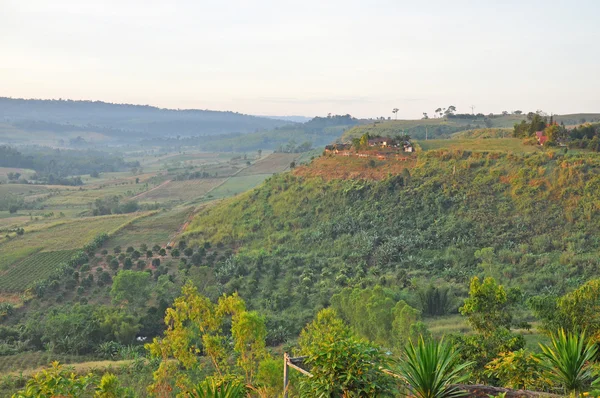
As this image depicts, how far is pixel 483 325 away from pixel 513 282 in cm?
1889

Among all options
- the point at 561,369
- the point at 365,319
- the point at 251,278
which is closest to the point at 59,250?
the point at 251,278

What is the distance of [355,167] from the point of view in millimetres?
54656

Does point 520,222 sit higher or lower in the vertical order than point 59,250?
higher

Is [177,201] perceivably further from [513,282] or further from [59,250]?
[513,282]

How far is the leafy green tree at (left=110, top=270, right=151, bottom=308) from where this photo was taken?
36.5 meters

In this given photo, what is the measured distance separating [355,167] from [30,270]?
32756 millimetres

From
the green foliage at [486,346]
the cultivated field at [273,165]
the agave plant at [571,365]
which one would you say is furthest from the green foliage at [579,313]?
the cultivated field at [273,165]

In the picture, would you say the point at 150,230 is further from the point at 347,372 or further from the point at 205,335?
the point at 347,372

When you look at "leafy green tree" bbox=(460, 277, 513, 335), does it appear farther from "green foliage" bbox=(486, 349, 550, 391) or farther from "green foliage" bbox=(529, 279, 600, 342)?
"green foliage" bbox=(486, 349, 550, 391)

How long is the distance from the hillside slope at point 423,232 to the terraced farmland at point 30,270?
42.2 feet

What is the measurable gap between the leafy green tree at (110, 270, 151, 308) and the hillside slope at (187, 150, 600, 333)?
20.2 ft

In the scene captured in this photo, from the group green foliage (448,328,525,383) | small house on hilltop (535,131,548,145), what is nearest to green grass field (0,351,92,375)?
green foliage (448,328,525,383)

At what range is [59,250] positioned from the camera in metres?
52.4

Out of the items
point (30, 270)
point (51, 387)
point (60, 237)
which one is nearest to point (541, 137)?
point (30, 270)
